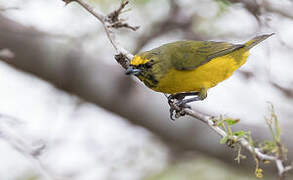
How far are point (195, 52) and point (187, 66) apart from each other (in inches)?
14.7

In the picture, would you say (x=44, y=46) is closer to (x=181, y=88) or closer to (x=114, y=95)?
(x=114, y=95)

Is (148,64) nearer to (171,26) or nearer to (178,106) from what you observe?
(178,106)

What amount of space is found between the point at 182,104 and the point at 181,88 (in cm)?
24

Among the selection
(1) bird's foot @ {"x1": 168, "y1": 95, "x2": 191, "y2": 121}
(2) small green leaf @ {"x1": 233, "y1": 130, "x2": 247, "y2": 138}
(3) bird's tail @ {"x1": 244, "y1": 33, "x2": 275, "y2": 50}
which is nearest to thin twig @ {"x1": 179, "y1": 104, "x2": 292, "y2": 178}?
(2) small green leaf @ {"x1": 233, "y1": 130, "x2": 247, "y2": 138}

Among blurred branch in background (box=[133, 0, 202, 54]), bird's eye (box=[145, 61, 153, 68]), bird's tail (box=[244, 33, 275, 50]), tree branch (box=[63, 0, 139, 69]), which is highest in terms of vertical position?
tree branch (box=[63, 0, 139, 69])


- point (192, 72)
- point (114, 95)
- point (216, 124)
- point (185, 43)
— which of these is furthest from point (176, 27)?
→ point (216, 124)

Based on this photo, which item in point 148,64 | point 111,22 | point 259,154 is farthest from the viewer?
point 148,64

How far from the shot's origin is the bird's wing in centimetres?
439

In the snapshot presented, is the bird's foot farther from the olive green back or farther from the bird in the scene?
the olive green back

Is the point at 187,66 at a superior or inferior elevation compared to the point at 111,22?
inferior

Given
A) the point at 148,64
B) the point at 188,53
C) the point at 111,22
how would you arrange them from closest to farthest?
the point at 111,22 → the point at 148,64 → the point at 188,53

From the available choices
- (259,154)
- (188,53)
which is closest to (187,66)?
(188,53)

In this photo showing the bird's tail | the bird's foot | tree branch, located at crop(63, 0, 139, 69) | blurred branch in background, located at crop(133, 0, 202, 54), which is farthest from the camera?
blurred branch in background, located at crop(133, 0, 202, 54)

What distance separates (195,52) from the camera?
4676 millimetres
